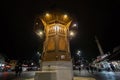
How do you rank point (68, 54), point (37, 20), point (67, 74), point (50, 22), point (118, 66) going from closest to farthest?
point (67, 74)
point (68, 54)
point (50, 22)
point (37, 20)
point (118, 66)

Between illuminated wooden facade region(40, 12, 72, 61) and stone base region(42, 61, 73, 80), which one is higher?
illuminated wooden facade region(40, 12, 72, 61)

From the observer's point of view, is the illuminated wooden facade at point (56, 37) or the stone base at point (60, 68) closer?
the stone base at point (60, 68)

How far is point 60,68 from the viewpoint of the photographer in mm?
12281

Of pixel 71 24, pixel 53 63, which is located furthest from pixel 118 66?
pixel 53 63

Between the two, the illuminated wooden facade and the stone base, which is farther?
the illuminated wooden facade

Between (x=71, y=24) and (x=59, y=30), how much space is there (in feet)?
7.49

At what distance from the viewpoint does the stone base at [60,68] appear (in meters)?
12.2

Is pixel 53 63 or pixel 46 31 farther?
pixel 46 31

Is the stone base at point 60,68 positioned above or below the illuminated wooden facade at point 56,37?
below

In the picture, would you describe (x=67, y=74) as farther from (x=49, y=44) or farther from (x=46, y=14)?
(x=46, y=14)

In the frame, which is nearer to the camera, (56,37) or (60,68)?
(60,68)

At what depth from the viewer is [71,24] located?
15.7 meters

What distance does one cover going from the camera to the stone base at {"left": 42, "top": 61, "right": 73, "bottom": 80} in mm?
12172

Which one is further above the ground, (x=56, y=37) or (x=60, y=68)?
(x=56, y=37)
